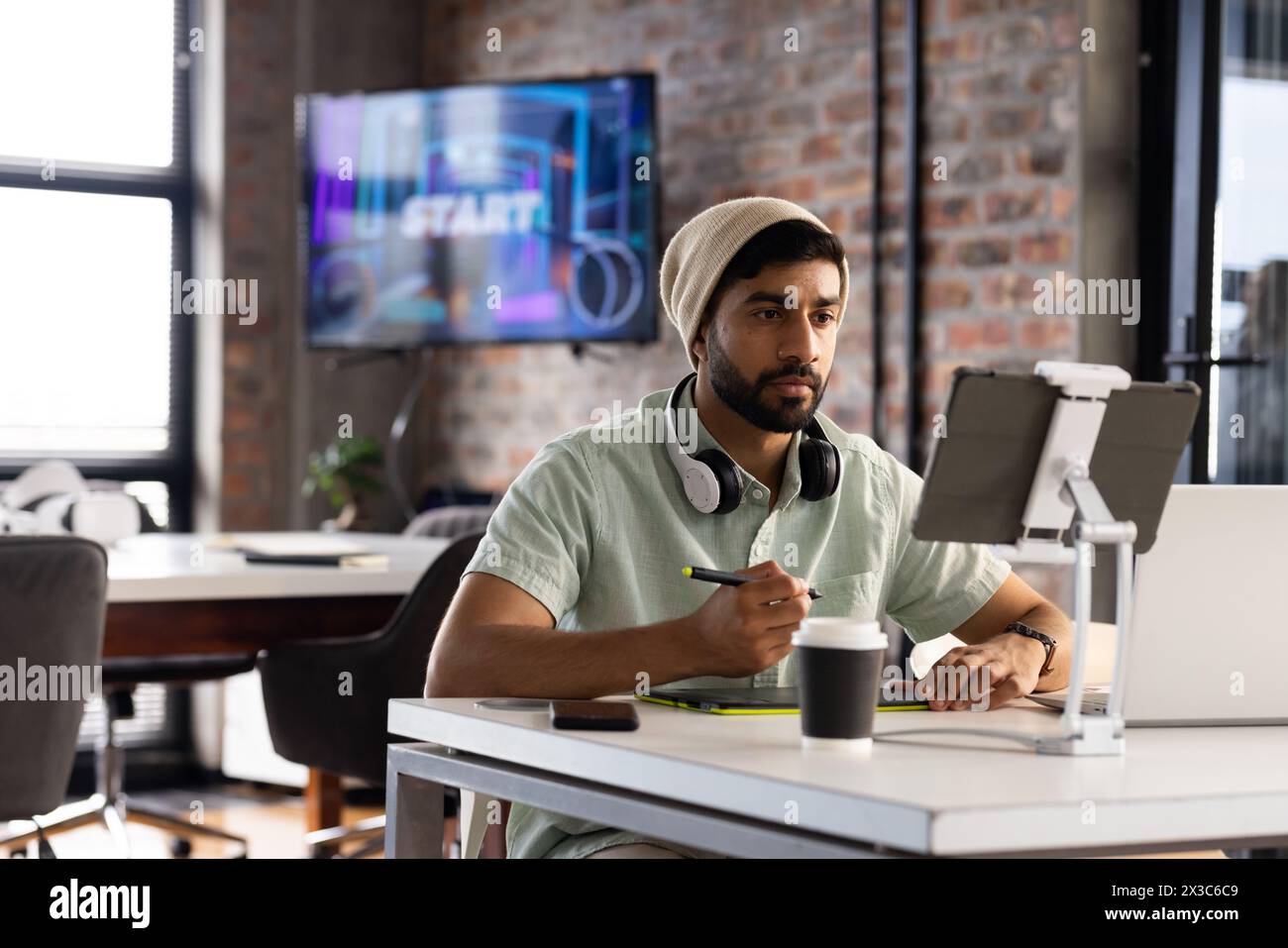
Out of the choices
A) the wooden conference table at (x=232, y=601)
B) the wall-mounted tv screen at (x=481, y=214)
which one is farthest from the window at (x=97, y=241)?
the wooden conference table at (x=232, y=601)

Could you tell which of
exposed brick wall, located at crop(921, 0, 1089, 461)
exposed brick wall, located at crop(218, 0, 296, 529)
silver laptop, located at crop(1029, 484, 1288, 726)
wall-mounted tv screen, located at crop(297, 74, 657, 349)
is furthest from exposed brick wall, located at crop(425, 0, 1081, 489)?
silver laptop, located at crop(1029, 484, 1288, 726)

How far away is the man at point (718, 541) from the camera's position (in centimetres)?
181

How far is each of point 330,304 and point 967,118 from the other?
6.97 feet

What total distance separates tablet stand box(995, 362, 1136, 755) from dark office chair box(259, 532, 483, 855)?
1672 millimetres

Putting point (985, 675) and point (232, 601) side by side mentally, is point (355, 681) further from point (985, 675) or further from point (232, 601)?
point (985, 675)

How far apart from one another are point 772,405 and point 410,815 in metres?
0.67

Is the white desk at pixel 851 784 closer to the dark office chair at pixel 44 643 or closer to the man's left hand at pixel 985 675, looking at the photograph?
the man's left hand at pixel 985 675

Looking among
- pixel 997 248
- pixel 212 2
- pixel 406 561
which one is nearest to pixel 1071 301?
pixel 997 248

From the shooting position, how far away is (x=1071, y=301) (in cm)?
370

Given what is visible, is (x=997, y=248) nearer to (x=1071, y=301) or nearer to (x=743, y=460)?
(x=1071, y=301)

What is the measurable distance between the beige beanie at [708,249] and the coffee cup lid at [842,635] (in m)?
0.72

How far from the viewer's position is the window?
5.18m

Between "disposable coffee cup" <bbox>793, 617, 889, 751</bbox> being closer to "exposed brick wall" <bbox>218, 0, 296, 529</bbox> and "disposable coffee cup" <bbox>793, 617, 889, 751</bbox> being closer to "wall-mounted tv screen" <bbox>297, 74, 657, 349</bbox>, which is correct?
"wall-mounted tv screen" <bbox>297, 74, 657, 349</bbox>

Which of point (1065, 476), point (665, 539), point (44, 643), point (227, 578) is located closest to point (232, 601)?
point (227, 578)
